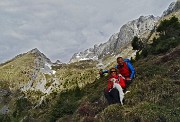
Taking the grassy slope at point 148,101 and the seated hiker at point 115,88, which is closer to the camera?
the grassy slope at point 148,101

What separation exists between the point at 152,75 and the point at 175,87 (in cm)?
260

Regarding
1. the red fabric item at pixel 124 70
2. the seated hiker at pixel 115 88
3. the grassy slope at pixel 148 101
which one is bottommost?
the grassy slope at pixel 148 101

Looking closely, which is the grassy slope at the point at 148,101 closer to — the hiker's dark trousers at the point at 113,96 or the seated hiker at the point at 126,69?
the hiker's dark trousers at the point at 113,96

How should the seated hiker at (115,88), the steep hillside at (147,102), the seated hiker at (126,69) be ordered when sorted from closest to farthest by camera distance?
the steep hillside at (147,102)
the seated hiker at (115,88)
the seated hiker at (126,69)

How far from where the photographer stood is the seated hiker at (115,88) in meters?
14.6

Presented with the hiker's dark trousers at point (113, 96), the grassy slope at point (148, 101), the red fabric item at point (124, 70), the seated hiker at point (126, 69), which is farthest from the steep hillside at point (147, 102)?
the red fabric item at point (124, 70)

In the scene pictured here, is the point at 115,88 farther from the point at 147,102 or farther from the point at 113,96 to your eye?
the point at 147,102

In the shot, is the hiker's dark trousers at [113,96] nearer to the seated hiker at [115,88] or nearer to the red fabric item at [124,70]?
the seated hiker at [115,88]

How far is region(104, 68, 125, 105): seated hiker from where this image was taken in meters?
14.6

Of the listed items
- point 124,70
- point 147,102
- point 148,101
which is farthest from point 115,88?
point 147,102

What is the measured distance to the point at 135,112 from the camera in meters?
12.8

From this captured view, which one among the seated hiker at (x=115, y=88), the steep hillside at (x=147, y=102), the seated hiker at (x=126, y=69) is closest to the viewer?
the steep hillside at (x=147, y=102)

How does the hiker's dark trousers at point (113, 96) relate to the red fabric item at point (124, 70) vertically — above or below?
below

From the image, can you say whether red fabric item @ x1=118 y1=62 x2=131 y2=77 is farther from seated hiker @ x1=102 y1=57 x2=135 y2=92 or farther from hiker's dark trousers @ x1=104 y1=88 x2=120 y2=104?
hiker's dark trousers @ x1=104 y1=88 x2=120 y2=104
